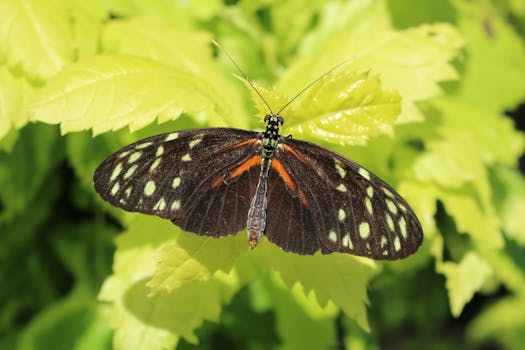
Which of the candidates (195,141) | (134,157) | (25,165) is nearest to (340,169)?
(195,141)

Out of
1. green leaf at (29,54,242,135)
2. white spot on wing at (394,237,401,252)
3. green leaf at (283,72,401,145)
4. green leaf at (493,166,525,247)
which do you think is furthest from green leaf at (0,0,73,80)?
green leaf at (493,166,525,247)

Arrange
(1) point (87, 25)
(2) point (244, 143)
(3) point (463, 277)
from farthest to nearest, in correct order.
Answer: (3) point (463, 277)
(1) point (87, 25)
(2) point (244, 143)

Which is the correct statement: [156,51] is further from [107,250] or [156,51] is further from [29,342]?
[29,342]

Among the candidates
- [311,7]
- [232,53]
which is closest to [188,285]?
[232,53]

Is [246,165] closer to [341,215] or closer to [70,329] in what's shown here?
[341,215]

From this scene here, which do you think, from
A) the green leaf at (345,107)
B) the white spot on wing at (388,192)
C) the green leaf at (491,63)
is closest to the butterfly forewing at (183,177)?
the green leaf at (345,107)
